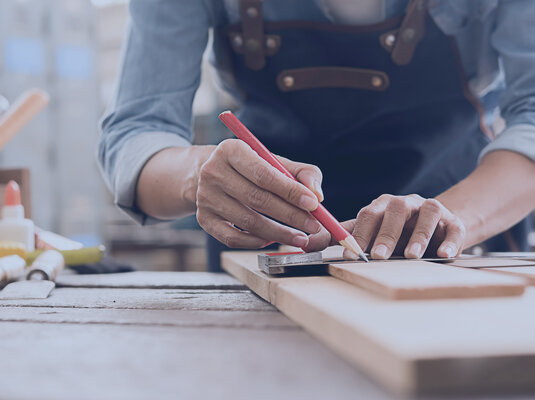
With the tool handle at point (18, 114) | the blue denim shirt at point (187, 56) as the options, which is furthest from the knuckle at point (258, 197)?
the tool handle at point (18, 114)

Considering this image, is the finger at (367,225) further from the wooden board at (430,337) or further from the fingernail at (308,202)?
the wooden board at (430,337)

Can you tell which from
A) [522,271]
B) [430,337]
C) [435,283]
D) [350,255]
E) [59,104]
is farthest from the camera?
[59,104]

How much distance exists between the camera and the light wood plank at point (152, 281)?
2.61ft

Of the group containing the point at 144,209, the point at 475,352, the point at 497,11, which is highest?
the point at 497,11

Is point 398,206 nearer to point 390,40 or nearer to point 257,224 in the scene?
point 257,224

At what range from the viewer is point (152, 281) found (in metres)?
0.86

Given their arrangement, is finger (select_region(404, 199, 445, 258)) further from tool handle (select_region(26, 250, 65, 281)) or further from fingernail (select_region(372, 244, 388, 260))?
tool handle (select_region(26, 250, 65, 281))

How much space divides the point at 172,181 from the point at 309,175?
0.97ft

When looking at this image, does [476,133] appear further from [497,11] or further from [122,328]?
[122,328]

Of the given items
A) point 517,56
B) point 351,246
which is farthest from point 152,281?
point 517,56

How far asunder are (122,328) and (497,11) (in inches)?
40.2

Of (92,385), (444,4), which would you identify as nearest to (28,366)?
(92,385)

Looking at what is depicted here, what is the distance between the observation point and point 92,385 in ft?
1.03

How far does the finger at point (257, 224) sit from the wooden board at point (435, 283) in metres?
0.21
